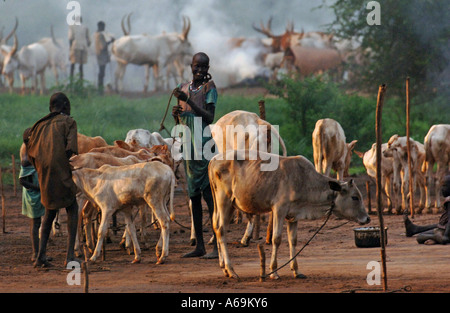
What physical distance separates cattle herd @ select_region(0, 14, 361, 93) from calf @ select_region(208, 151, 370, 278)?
21598mm

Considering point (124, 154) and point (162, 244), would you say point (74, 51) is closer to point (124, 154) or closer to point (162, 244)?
point (124, 154)

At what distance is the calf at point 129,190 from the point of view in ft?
37.0

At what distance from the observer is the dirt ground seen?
9164 mm

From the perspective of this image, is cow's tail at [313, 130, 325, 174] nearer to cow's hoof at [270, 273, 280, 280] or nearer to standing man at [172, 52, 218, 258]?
standing man at [172, 52, 218, 258]

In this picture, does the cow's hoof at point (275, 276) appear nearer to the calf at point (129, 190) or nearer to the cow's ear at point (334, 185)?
the cow's ear at point (334, 185)

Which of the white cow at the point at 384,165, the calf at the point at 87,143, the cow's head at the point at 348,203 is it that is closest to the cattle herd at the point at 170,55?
the white cow at the point at 384,165

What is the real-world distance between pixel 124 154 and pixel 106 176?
8.11 ft

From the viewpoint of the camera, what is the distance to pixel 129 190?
11281mm

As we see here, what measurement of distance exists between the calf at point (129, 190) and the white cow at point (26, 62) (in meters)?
23.2

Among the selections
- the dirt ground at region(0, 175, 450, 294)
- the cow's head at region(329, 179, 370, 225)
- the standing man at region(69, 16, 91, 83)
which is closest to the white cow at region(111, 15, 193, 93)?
the standing man at region(69, 16, 91, 83)

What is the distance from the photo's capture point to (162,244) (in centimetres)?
1159

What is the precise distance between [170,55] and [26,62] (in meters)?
5.78
